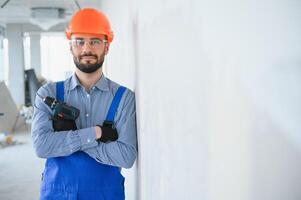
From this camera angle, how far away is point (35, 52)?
42.7 ft

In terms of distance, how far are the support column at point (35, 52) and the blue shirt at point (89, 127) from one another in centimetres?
1162

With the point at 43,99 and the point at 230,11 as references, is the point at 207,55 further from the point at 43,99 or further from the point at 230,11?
the point at 43,99

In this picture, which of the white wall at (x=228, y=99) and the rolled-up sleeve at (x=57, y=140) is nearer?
the white wall at (x=228, y=99)

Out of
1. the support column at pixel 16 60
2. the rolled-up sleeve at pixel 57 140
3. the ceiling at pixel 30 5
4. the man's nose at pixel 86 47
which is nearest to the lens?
the rolled-up sleeve at pixel 57 140

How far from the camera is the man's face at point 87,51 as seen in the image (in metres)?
1.80

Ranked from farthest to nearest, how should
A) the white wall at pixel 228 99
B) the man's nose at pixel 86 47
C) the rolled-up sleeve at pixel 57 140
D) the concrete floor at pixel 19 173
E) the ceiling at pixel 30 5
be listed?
1. the ceiling at pixel 30 5
2. the concrete floor at pixel 19 173
3. the man's nose at pixel 86 47
4. the rolled-up sleeve at pixel 57 140
5. the white wall at pixel 228 99

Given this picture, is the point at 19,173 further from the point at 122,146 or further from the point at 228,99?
the point at 228,99

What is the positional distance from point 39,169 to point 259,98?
5.07m

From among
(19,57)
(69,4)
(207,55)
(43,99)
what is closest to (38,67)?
(19,57)

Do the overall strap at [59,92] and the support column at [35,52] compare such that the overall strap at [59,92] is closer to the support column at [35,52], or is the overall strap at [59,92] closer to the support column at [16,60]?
the support column at [16,60]

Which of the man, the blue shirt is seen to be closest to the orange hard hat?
the man

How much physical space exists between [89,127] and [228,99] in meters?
1.18

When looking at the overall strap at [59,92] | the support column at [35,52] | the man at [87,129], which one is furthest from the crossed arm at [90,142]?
the support column at [35,52]

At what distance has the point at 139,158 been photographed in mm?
1723
